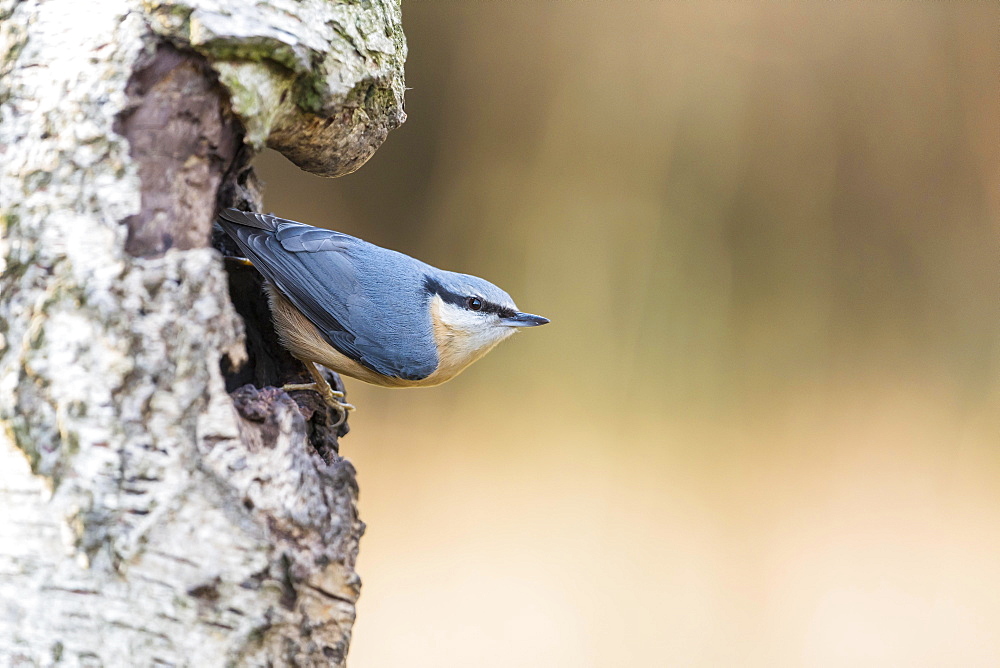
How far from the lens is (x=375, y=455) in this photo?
386 centimetres

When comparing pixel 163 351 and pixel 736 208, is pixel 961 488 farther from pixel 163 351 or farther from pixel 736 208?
pixel 163 351

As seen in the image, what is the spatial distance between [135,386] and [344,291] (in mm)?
806

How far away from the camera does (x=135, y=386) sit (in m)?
1.17

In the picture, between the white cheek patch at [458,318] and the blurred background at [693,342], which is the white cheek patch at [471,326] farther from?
the blurred background at [693,342]

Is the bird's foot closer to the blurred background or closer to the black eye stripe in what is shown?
the black eye stripe

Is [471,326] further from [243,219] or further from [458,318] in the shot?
[243,219]

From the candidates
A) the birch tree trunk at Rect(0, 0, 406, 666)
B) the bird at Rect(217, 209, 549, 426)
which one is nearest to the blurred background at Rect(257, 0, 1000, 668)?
the bird at Rect(217, 209, 549, 426)

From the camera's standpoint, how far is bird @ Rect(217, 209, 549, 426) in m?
1.83

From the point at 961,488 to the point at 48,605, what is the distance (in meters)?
3.63

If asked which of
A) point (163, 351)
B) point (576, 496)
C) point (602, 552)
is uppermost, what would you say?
point (576, 496)

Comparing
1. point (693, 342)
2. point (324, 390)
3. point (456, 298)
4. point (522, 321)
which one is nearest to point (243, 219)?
point (324, 390)

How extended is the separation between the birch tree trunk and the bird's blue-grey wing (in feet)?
1.62

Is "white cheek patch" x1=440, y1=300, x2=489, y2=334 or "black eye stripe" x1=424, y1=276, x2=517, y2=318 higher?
"black eye stripe" x1=424, y1=276, x2=517, y2=318

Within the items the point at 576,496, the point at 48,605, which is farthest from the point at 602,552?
the point at 48,605
